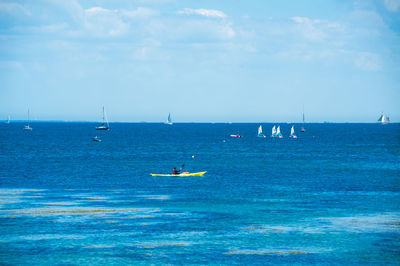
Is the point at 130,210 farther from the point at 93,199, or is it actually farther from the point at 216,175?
the point at 216,175

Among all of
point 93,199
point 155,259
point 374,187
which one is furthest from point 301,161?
point 155,259

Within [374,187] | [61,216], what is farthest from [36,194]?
[374,187]

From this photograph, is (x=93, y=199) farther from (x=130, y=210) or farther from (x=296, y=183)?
(x=296, y=183)

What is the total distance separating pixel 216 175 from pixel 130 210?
4454 centimetres

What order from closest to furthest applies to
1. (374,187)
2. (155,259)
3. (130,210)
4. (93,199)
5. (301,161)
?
(155,259)
(130,210)
(93,199)
(374,187)
(301,161)

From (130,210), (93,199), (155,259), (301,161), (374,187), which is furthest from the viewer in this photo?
(301,161)

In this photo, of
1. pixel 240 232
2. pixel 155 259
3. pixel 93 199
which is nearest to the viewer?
pixel 155 259

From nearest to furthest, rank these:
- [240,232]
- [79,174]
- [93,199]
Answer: [240,232], [93,199], [79,174]

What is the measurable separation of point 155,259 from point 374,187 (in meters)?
53.7

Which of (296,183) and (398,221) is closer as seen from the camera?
→ (398,221)

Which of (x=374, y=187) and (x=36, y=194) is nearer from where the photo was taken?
(x=36, y=194)

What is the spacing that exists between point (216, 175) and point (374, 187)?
30387 millimetres

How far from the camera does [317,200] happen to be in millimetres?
73438

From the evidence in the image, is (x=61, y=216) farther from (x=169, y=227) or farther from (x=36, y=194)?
(x=36, y=194)
